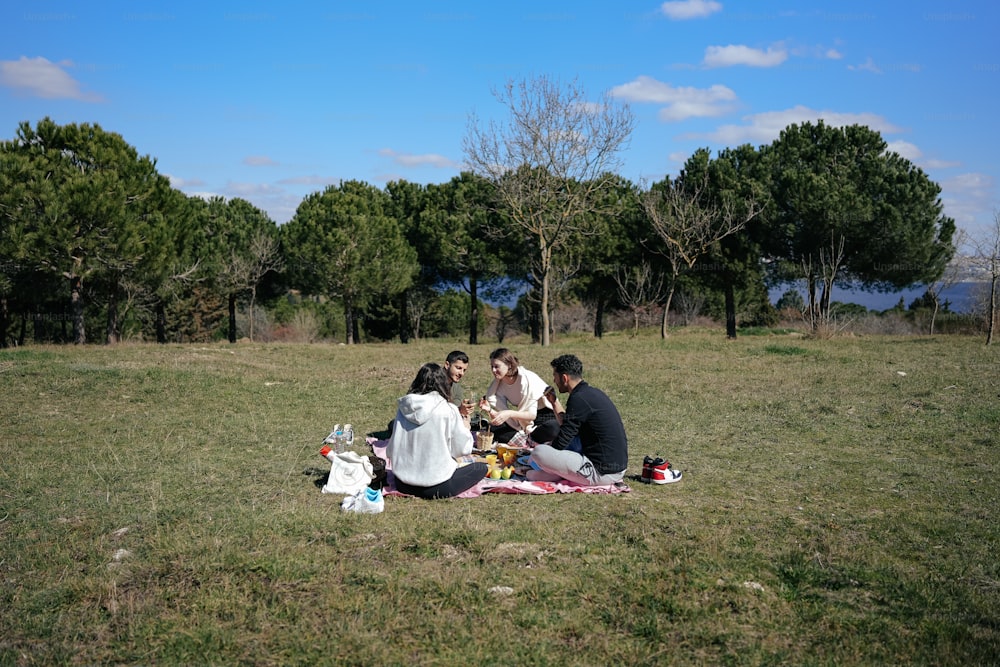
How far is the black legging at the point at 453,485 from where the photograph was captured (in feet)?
21.4

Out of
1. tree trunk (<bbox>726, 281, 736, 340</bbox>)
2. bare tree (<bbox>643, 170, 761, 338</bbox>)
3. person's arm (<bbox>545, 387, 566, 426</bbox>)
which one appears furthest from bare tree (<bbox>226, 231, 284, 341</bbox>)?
person's arm (<bbox>545, 387, 566, 426</bbox>)

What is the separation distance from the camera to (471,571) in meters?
4.86

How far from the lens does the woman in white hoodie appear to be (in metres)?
6.46

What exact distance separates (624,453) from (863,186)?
84.0 ft

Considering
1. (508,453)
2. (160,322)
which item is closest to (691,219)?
(508,453)

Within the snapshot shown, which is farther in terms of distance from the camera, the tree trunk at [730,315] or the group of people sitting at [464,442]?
the tree trunk at [730,315]

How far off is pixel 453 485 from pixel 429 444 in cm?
42

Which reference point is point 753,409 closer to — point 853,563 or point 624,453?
point 624,453

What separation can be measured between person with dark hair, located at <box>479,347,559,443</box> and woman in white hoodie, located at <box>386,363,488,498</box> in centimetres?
163

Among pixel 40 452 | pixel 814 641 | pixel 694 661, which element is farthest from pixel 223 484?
pixel 814 641

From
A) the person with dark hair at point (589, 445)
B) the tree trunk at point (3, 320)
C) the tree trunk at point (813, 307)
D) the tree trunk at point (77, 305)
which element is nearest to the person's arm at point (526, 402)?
the person with dark hair at point (589, 445)

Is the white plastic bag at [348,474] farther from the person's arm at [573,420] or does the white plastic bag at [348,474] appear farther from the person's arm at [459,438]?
the person's arm at [573,420]

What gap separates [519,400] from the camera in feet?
28.0

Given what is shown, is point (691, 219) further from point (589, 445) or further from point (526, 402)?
point (589, 445)
